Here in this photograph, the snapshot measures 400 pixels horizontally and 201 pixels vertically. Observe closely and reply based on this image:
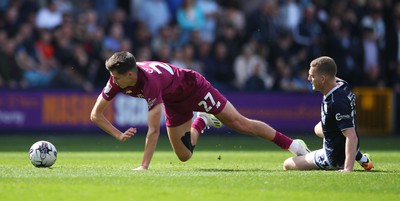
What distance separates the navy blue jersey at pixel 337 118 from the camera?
10852 mm

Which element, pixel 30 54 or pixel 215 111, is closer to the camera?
pixel 215 111

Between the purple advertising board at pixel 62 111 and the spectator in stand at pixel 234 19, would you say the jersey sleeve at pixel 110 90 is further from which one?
the spectator in stand at pixel 234 19

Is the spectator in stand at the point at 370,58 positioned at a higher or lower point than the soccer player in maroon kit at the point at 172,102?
lower

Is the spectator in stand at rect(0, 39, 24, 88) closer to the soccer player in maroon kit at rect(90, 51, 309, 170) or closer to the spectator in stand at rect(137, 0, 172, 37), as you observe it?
the spectator in stand at rect(137, 0, 172, 37)

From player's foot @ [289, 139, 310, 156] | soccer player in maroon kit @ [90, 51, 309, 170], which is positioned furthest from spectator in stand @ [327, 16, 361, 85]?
player's foot @ [289, 139, 310, 156]

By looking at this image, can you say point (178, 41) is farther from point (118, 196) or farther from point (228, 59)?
point (118, 196)

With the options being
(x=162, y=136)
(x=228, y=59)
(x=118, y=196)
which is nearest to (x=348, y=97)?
(x=118, y=196)

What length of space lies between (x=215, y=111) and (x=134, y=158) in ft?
9.70

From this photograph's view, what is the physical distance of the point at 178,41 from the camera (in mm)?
23406

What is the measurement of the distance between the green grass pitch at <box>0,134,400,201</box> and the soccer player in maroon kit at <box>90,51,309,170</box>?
A: 422mm

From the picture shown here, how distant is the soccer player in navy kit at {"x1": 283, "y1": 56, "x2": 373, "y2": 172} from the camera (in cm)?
1079

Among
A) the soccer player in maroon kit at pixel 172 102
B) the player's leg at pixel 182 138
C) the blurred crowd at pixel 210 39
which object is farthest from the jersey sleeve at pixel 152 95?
the blurred crowd at pixel 210 39

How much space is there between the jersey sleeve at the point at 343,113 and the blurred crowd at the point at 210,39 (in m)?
11.4

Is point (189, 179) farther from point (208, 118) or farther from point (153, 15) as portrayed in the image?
point (153, 15)
